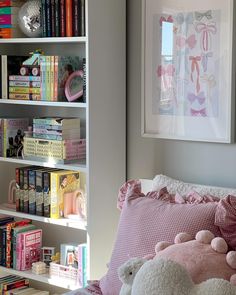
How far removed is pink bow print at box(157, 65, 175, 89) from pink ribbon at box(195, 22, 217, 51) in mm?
200

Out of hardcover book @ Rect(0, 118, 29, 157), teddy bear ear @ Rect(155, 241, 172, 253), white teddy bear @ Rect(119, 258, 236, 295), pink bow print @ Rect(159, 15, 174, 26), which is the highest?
pink bow print @ Rect(159, 15, 174, 26)

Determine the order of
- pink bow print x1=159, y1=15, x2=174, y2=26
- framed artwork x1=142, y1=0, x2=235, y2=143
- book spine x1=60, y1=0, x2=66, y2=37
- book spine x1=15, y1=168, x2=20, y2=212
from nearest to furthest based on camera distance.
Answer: framed artwork x1=142, y1=0, x2=235, y2=143 → pink bow print x1=159, y1=15, x2=174, y2=26 → book spine x1=60, y1=0, x2=66, y2=37 → book spine x1=15, y1=168, x2=20, y2=212

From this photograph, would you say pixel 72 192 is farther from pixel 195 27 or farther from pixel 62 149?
pixel 195 27

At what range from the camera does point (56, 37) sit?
3.12 meters

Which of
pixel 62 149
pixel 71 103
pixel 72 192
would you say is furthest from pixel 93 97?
pixel 72 192

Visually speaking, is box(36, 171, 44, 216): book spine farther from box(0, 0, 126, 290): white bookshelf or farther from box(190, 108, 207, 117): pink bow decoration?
box(190, 108, 207, 117): pink bow decoration

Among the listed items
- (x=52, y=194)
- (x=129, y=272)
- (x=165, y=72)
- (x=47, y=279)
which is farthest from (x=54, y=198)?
(x=129, y=272)

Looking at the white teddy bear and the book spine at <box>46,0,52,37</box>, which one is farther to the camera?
the book spine at <box>46,0,52,37</box>

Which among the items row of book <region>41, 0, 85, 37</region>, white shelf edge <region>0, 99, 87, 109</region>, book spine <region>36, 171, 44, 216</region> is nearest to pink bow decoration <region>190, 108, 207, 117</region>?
white shelf edge <region>0, 99, 87, 109</region>

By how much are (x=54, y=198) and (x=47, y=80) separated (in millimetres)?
590

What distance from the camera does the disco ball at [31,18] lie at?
3.24 metres

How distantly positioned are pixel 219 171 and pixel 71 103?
2.52 feet

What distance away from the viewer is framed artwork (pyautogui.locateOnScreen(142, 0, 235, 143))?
2.83m

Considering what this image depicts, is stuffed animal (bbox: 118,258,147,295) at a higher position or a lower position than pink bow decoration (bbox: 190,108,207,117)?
lower
